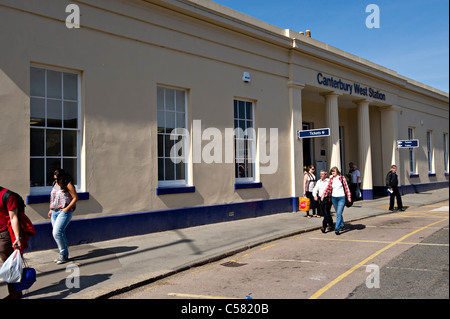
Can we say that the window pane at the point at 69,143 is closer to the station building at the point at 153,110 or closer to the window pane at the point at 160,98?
the station building at the point at 153,110

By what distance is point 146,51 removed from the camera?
1041 centimetres

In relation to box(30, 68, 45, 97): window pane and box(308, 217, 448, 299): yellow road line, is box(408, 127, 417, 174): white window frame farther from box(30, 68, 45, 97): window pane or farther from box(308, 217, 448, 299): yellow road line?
box(30, 68, 45, 97): window pane

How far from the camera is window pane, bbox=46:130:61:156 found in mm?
8797

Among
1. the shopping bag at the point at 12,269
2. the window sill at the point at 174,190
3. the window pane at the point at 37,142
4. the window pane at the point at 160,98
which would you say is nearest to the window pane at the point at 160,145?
the window pane at the point at 160,98

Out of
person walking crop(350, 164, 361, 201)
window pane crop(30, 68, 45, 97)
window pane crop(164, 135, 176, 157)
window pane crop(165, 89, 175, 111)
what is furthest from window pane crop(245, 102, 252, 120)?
person walking crop(350, 164, 361, 201)

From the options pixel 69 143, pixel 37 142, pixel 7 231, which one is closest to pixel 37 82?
pixel 37 142

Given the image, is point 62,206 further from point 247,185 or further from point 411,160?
point 411,160

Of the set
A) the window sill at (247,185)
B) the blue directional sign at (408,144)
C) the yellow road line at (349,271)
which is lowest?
the yellow road line at (349,271)

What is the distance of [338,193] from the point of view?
10.2 m

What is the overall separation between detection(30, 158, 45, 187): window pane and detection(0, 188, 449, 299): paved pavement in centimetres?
146

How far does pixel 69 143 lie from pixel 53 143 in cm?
36

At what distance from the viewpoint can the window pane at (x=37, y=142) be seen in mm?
8500

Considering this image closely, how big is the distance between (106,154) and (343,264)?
579cm

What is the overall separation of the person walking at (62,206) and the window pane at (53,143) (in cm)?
164
